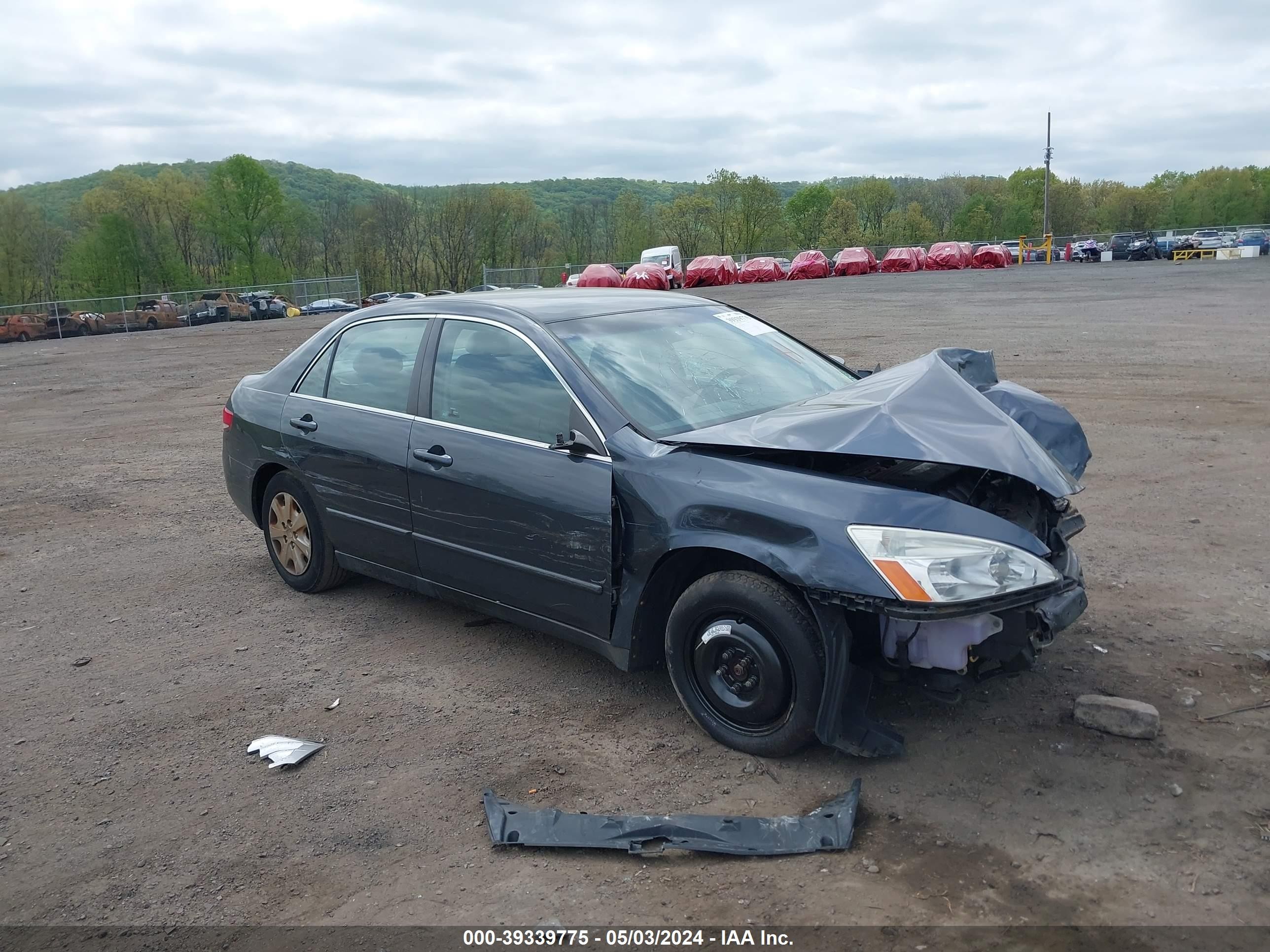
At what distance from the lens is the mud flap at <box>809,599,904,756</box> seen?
11.1ft

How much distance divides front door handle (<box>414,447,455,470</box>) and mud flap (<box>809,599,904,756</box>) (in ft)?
6.31

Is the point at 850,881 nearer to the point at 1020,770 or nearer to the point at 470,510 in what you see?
the point at 1020,770

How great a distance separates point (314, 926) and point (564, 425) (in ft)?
6.82

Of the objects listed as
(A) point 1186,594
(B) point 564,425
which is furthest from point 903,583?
(A) point 1186,594

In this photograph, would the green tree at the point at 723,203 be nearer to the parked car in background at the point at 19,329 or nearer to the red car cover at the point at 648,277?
the red car cover at the point at 648,277

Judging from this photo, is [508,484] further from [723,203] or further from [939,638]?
[723,203]

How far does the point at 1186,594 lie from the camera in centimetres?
514

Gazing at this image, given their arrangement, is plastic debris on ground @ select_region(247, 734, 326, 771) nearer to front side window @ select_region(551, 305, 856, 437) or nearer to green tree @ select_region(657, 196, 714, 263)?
front side window @ select_region(551, 305, 856, 437)

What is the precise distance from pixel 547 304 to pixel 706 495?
1611 millimetres

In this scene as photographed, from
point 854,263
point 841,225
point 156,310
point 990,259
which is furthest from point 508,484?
point 841,225

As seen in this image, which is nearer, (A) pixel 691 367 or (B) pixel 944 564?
(B) pixel 944 564

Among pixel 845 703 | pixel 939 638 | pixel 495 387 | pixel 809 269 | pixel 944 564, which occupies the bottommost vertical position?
pixel 845 703

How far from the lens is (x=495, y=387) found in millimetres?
4516

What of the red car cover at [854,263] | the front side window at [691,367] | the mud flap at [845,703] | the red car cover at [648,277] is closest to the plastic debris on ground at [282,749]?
the front side window at [691,367]
